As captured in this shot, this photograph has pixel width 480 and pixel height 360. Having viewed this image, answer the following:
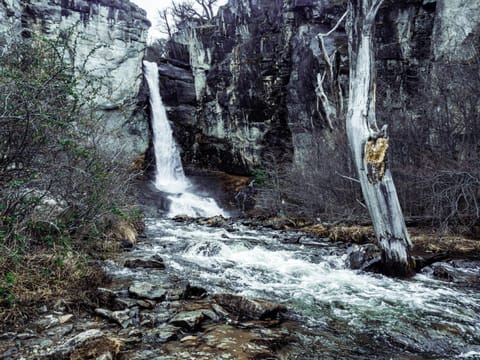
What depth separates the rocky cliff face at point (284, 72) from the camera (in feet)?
45.8

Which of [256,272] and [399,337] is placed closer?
[399,337]

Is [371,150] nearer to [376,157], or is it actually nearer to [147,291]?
[376,157]

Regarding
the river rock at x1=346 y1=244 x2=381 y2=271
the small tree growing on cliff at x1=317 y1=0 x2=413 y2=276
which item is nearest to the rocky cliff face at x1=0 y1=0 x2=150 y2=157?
the small tree growing on cliff at x1=317 y1=0 x2=413 y2=276

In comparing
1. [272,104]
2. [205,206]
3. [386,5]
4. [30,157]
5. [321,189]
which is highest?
[386,5]

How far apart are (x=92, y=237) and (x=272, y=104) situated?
693 inches

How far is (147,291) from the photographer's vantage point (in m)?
4.75

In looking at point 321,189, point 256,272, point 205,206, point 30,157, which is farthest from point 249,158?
point 30,157

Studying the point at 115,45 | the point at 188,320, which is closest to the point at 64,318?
the point at 188,320

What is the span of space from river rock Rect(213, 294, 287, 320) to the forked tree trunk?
3001 millimetres

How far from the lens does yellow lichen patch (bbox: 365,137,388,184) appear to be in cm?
655

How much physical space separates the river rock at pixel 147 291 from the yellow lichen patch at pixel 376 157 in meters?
4.25

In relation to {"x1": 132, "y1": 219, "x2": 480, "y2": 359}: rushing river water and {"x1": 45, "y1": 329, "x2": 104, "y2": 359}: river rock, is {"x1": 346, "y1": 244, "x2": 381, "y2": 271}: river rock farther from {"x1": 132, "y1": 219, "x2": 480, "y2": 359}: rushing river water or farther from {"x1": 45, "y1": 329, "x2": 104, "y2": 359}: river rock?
{"x1": 45, "y1": 329, "x2": 104, "y2": 359}: river rock

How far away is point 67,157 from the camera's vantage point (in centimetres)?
598

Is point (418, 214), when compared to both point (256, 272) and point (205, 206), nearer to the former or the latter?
point (256, 272)
